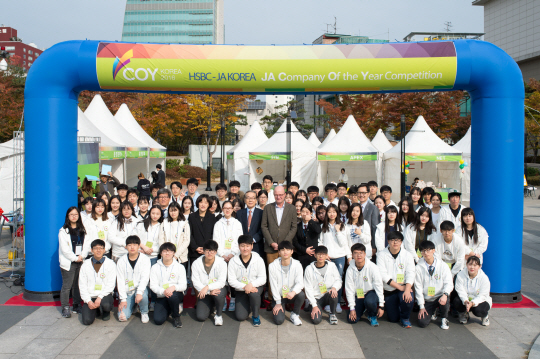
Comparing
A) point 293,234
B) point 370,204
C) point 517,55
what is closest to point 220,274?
point 293,234

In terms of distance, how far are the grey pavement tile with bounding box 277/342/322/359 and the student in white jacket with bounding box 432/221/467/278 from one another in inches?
84.1

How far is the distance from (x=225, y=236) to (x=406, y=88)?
341 centimetres

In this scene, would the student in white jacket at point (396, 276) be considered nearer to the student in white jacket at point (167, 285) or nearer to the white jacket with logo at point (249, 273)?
the white jacket with logo at point (249, 273)

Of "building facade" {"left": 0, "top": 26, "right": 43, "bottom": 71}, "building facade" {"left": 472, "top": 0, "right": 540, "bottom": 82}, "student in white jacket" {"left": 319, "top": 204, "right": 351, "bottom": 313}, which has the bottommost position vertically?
"student in white jacket" {"left": 319, "top": 204, "right": 351, "bottom": 313}

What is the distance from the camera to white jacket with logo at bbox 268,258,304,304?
5387 millimetres

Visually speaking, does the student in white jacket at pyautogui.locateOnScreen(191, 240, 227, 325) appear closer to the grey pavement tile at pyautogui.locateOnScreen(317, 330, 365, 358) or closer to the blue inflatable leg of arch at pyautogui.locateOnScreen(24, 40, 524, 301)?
the grey pavement tile at pyautogui.locateOnScreen(317, 330, 365, 358)

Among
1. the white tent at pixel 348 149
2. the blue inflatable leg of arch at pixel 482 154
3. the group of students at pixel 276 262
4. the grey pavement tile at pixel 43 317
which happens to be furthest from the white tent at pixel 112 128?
the grey pavement tile at pixel 43 317

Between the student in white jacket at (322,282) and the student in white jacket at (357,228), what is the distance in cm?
69

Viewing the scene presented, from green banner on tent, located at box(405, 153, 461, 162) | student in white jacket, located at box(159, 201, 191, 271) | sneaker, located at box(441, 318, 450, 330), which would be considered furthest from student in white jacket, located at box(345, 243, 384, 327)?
green banner on tent, located at box(405, 153, 461, 162)

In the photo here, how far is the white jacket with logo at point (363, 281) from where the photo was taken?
528 centimetres

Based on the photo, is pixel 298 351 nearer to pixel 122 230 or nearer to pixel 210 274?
pixel 210 274

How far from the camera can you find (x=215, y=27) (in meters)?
91.8

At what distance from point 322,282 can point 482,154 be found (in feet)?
9.69

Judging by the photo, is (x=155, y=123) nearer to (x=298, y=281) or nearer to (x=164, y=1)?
(x=298, y=281)
